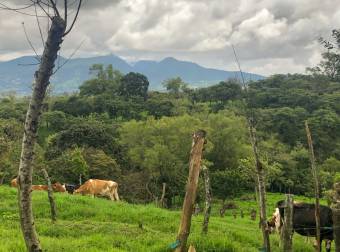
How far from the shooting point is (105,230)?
43.8 ft

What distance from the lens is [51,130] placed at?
8369 cm

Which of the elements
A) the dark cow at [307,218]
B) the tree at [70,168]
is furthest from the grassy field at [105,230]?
the tree at [70,168]

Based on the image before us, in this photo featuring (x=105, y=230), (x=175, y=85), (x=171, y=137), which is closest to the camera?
(x=105, y=230)

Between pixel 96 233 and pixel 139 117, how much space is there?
76268 millimetres

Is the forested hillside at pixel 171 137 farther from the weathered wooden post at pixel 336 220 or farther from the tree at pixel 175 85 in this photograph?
the weathered wooden post at pixel 336 220

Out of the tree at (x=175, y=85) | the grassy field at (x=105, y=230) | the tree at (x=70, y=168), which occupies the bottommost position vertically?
the grassy field at (x=105, y=230)

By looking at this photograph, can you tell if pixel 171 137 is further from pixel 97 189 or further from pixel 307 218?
pixel 307 218

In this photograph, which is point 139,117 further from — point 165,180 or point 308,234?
point 308,234

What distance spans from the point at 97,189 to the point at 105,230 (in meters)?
12.8

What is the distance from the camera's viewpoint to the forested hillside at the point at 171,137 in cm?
4422

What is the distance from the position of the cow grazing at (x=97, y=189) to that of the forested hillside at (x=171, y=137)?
9.89 m

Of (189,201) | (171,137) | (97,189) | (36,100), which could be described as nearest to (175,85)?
(171,137)

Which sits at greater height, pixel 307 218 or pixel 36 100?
pixel 36 100

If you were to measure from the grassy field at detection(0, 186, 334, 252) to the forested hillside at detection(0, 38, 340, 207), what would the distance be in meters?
12.3
